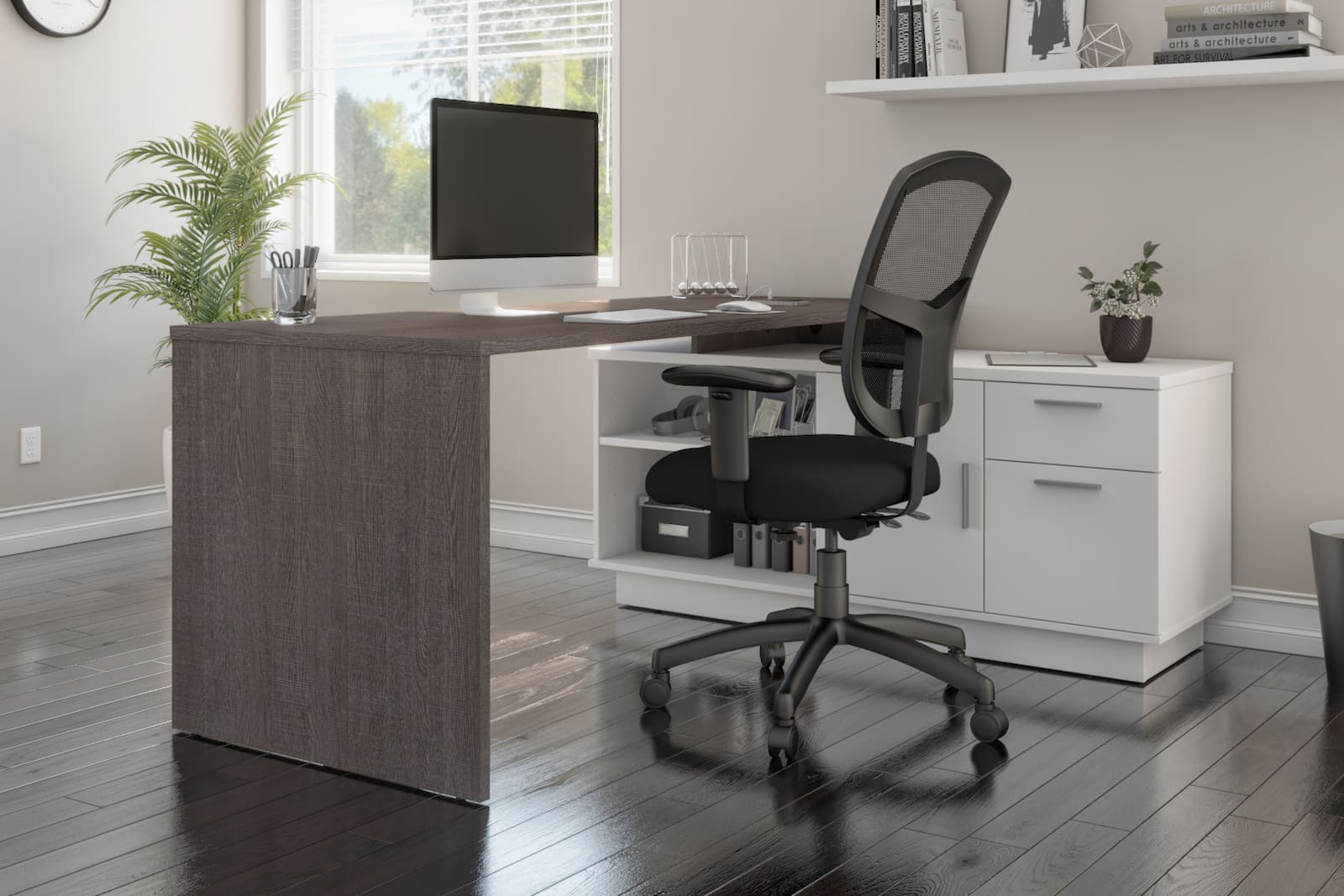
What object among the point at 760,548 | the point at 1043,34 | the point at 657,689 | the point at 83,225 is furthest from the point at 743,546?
the point at 83,225

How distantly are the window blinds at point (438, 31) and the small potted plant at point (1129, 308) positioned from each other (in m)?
1.89

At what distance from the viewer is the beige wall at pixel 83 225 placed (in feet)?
15.4

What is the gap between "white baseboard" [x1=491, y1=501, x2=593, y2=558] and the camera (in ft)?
15.3

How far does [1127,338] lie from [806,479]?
3.76 ft

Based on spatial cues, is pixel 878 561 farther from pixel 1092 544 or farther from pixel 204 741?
pixel 204 741

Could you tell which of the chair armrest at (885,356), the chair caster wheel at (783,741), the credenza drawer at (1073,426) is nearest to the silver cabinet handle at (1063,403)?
the credenza drawer at (1073,426)

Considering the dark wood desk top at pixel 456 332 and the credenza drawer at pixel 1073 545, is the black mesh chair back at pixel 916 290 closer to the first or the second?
the dark wood desk top at pixel 456 332

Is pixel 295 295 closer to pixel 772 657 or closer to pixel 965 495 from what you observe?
pixel 772 657

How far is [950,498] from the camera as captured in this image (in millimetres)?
3383

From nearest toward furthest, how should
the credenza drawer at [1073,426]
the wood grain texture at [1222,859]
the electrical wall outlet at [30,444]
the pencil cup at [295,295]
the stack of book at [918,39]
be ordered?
the wood grain texture at [1222,859], the pencil cup at [295,295], the credenza drawer at [1073,426], the stack of book at [918,39], the electrical wall outlet at [30,444]

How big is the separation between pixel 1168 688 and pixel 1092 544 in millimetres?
367

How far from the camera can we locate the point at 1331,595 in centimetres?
322

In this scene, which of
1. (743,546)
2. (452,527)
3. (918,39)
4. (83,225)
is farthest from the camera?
(83,225)

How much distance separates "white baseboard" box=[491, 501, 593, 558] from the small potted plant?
1815 millimetres
